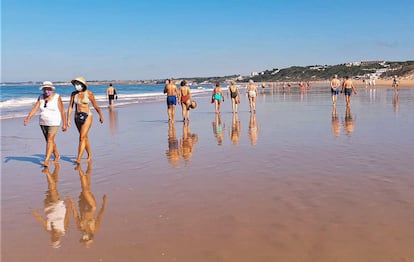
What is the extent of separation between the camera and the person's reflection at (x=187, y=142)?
8.24 meters

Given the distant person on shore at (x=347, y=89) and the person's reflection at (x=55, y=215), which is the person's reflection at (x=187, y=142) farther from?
the distant person on shore at (x=347, y=89)

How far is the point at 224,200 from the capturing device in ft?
16.4

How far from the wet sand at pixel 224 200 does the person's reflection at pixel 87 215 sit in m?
0.02

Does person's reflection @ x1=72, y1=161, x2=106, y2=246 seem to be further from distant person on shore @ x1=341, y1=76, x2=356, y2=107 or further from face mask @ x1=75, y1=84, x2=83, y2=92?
distant person on shore @ x1=341, y1=76, x2=356, y2=107

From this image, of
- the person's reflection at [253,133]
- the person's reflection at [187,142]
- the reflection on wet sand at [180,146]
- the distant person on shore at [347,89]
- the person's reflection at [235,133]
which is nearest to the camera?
the reflection on wet sand at [180,146]

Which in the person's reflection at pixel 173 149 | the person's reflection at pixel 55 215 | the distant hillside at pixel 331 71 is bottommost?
the person's reflection at pixel 55 215

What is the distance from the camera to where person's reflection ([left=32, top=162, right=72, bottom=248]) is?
→ 4055 mm

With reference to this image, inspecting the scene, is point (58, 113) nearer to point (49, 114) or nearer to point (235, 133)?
point (49, 114)

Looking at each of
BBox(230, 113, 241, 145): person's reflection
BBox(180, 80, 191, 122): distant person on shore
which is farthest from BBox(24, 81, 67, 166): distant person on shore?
BBox(180, 80, 191, 122): distant person on shore

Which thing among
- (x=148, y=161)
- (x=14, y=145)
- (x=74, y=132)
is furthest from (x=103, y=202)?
(x=74, y=132)

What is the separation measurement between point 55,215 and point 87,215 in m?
0.40

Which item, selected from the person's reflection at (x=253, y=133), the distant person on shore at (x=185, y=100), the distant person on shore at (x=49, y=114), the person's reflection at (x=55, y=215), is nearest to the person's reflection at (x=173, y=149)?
the person's reflection at (x=253, y=133)

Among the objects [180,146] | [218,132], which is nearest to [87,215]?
[180,146]

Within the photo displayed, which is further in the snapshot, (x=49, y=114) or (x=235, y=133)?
(x=235, y=133)
